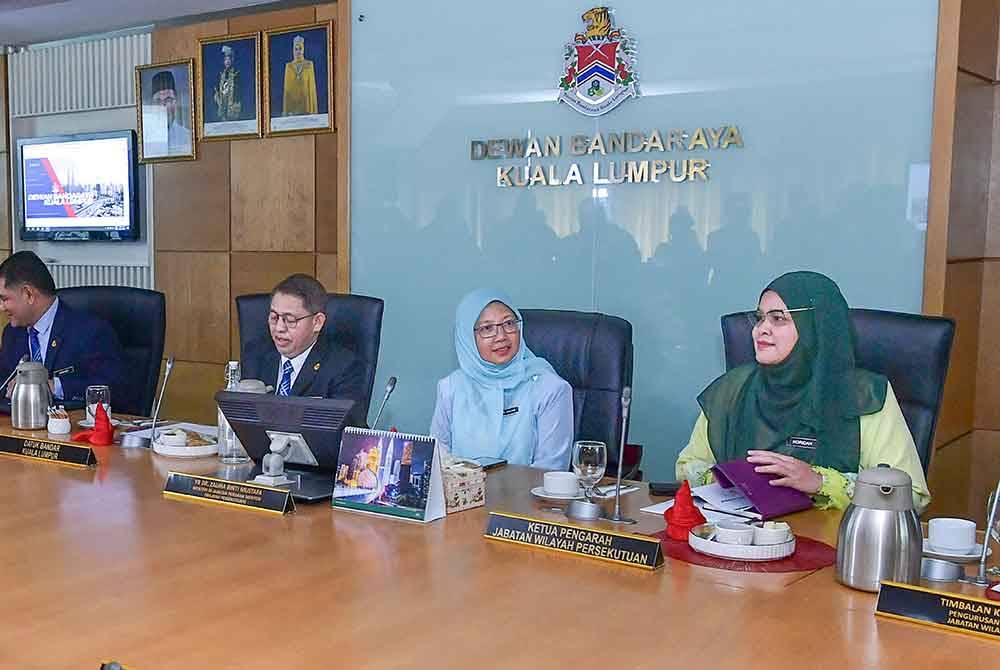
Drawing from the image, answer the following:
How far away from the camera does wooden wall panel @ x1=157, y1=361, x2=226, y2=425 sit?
230 inches

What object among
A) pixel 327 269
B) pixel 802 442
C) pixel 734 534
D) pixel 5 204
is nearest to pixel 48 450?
pixel 734 534

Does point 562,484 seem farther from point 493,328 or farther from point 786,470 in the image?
point 493,328

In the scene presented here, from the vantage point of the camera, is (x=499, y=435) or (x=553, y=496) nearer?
(x=553, y=496)

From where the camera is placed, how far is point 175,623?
150 centimetres

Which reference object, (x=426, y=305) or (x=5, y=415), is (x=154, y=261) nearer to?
(x=426, y=305)

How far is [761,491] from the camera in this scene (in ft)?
6.95

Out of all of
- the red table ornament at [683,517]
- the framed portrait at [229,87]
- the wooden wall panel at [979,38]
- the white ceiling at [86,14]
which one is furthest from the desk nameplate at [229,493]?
the white ceiling at [86,14]

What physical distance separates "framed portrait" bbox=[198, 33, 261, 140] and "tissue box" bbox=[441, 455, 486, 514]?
12.4 feet

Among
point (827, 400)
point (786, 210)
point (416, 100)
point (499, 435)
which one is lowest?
point (499, 435)

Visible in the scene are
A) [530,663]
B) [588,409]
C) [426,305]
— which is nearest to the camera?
[530,663]

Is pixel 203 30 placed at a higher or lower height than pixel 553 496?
higher

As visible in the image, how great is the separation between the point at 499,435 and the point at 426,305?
4.58 feet

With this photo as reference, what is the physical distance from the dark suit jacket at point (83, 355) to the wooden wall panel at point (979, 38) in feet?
10.0

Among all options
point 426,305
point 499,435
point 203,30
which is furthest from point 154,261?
point 499,435
